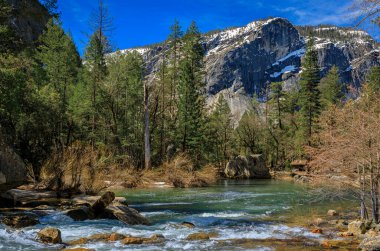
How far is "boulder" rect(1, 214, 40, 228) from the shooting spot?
1152 cm

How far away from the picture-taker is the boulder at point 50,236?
10242 mm

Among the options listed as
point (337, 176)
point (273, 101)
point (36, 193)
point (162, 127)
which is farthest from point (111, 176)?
point (273, 101)

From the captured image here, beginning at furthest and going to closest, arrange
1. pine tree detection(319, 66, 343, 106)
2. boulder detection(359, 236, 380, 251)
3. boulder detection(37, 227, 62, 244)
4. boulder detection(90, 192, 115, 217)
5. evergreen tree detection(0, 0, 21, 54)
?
pine tree detection(319, 66, 343, 106), boulder detection(90, 192, 115, 217), evergreen tree detection(0, 0, 21, 54), boulder detection(37, 227, 62, 244), boulder detection(359, 236, 380, 251)

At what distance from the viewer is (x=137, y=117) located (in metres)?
43.1

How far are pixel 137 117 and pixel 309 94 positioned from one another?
22.9 m

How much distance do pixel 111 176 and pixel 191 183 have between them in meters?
10.9

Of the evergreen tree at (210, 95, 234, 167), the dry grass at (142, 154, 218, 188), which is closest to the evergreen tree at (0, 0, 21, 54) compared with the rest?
the dry grass at (142, 154, 218, 188)

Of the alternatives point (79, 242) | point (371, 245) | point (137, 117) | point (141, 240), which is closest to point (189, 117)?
point (137, 117)

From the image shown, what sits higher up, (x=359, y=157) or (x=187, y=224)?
(x=359, y=157)

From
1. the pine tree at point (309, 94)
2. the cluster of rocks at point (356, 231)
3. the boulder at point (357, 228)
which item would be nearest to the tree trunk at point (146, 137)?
the pine tree at point (309, 94)

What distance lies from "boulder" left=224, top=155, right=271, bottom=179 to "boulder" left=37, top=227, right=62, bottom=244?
38345 millimetres

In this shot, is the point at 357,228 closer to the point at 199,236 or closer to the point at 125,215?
the point at 199,236

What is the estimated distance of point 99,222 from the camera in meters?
13.4

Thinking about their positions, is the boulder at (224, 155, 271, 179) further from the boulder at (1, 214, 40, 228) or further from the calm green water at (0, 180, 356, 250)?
the boulder at (1, 214, 40, 228)
